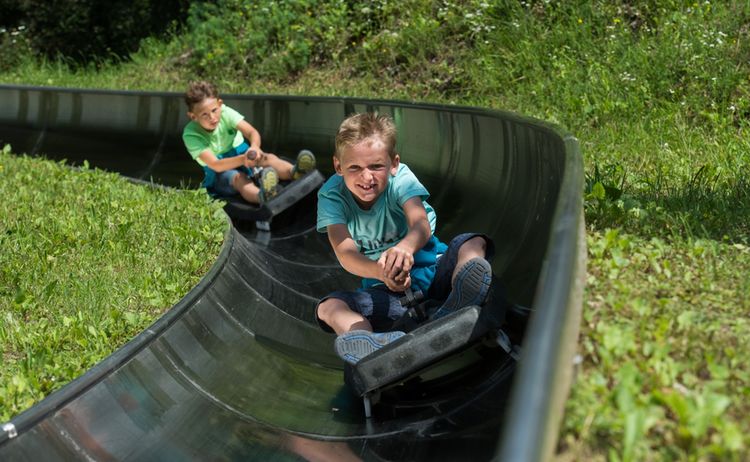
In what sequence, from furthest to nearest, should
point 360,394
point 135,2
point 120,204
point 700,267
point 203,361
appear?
point 135,2 < point 120,204 < point 203,361 < point 360,394 < point 700,267

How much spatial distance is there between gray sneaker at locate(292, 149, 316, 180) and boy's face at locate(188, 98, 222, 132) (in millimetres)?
854

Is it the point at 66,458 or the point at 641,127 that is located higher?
the point at 641,127

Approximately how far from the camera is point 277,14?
575 inches

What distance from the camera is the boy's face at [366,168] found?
4094 millimetres

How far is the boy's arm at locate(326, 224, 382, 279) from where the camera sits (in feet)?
13.1

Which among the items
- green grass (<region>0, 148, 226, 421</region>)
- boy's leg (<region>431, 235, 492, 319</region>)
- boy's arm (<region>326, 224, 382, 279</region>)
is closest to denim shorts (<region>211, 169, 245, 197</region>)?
green grass (<region>0, 148, 226, 421</region>)

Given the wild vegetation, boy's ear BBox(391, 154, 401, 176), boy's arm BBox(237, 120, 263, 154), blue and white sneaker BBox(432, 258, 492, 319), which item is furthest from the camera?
boy's arm BBox(237, 120, 263, 154)

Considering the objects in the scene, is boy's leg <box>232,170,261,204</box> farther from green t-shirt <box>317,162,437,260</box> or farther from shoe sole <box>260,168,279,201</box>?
green t-shirt <box>317,162,437,260</box>

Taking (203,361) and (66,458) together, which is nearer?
(66,458)

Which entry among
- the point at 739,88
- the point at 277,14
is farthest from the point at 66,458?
the point at 277,14

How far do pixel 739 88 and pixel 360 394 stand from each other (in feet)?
16.9

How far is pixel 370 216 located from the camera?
437 centimetres

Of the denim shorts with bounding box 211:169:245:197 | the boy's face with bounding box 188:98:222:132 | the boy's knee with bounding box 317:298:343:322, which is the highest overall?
the boy's knee with bounding box 317:298:343:322

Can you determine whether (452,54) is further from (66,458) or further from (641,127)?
(66,458)
